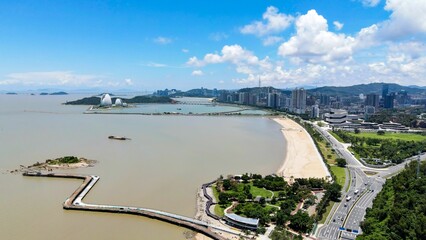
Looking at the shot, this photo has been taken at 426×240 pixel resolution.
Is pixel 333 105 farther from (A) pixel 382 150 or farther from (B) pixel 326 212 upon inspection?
(B) pixel 326 212

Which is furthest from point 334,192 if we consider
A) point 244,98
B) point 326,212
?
point 244,98

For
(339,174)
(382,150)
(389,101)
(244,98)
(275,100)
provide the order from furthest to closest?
(244,98)
(275,100)
(389,101)
(382,150)
(339,174)

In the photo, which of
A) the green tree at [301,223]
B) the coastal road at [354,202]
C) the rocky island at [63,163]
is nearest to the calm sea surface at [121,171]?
the rocky island at [63,163]

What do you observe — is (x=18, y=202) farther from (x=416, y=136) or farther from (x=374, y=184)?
(x=416, y=136)

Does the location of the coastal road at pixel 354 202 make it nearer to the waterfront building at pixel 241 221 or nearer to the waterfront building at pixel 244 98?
the waterfront building at pixel 241 221

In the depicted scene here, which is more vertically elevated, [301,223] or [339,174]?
[301,223]

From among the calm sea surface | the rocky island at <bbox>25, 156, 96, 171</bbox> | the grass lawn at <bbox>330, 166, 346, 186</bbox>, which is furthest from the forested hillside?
the rocky island at <bbox>25, 156, 96, 171</bbox>

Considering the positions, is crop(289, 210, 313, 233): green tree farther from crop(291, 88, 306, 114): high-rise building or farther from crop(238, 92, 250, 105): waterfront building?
crop(238, 92, 250, 105): waterfront building
